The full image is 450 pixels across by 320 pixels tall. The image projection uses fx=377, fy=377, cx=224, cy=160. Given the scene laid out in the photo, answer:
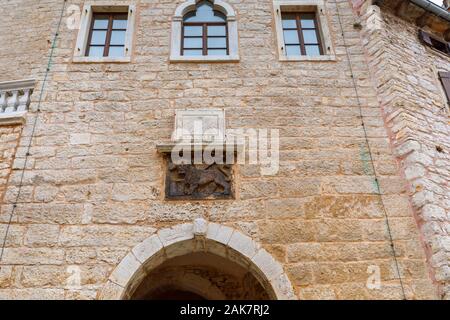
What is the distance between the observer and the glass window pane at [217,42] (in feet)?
19.1

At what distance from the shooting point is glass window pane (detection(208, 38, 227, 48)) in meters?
5.82

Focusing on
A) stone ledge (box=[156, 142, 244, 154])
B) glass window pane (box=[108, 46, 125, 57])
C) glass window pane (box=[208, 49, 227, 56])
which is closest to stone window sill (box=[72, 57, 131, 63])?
glass window pane (box=[108, 46, 125, 57])

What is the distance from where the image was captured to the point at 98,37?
597 centimetres

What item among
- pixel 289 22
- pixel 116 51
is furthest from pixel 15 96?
pixel 289 22

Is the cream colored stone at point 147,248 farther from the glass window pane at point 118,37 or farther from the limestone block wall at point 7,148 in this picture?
the glass window pane at point 118,37

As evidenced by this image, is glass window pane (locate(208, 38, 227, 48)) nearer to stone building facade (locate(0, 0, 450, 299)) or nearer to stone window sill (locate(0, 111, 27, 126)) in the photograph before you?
stone building facade (locate(0, 0, 450, 299))

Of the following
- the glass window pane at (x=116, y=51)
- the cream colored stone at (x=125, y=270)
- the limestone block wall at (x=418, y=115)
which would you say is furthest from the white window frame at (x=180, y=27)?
the cream colored stone at (x=125, y=270)

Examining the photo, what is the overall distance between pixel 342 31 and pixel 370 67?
2.70 ft

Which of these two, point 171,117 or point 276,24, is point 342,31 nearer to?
Answer: point 276,24

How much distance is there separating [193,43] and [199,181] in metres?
2.47

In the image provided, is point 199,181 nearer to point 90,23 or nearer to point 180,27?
point 180,27

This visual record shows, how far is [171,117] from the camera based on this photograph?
4992mm

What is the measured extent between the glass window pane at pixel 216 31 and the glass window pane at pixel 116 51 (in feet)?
4.53

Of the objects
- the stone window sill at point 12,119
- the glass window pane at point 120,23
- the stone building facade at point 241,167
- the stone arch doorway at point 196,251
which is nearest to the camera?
the stone arch doorway at point 196,251
